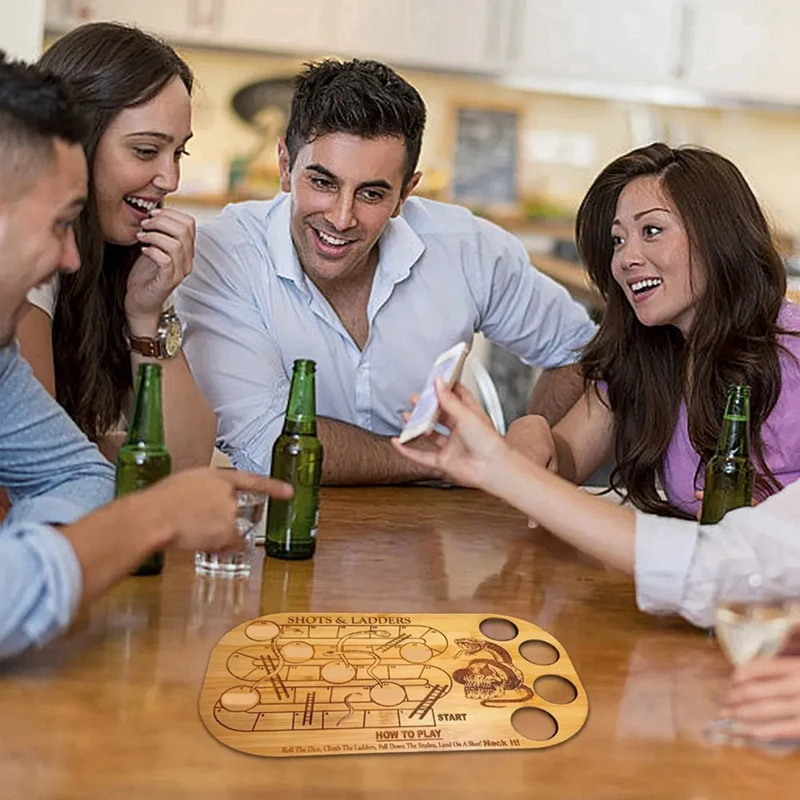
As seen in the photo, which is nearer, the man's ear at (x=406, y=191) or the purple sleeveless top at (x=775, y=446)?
the purple sleeveless top at (x=775, y=446)

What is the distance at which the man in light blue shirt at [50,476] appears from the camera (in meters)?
1.13

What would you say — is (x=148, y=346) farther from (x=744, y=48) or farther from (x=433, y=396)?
(x=744, y=48)

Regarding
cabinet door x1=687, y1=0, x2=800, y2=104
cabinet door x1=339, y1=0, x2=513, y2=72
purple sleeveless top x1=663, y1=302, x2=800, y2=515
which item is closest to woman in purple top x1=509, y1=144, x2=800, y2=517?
purple sleeveless top x1=663, y1=302, x2=800, y2=515

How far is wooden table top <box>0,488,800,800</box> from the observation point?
1.06 metres

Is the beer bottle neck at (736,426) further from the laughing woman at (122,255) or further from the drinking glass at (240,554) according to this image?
the laughing woman at (122,255)

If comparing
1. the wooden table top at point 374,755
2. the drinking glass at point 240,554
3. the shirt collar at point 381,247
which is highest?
A: the shirt collar at point 381,247

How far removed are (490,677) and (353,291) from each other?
124cm

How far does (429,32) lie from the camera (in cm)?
525

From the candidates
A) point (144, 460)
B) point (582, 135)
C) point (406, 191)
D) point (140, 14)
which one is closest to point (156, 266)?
point (406, 191)

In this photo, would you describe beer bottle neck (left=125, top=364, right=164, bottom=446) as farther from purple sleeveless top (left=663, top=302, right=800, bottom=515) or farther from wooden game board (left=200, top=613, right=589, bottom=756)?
purple sleeveless top (left=663, top=302, right=800, bottom=515)

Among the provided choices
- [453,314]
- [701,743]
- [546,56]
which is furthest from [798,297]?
[546,56]

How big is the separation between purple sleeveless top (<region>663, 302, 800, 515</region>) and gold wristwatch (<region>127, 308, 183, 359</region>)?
82 centimetres

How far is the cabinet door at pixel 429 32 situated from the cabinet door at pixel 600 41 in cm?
11

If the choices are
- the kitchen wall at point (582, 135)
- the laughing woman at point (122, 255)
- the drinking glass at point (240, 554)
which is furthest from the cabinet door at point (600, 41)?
the drinking glass at point (240, 554)
